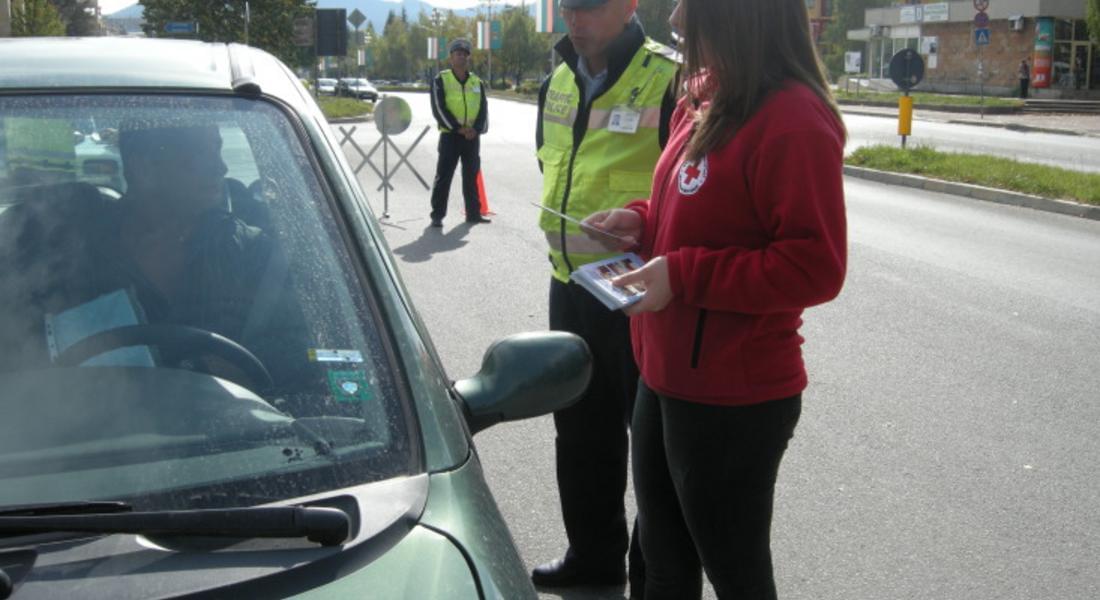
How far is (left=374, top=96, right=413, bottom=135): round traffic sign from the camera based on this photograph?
14.6 metres

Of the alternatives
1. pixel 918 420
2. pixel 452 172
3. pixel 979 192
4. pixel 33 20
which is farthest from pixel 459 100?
pixel 33 20

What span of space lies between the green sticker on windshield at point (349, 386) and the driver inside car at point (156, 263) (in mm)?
89

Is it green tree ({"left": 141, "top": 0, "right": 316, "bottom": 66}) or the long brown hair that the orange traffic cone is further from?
green tree ({"left": 141, "top": 0, "right": 316, "bottom": 66})

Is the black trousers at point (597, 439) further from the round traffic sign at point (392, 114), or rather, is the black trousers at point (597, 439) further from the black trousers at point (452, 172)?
the round traffic sign at point (392, 114)

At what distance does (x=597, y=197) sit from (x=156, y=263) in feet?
5.68

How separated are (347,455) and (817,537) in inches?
119

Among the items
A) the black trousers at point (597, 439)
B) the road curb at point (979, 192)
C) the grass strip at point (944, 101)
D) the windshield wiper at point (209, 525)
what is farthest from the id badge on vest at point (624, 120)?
the grass strip at point (944, 101)

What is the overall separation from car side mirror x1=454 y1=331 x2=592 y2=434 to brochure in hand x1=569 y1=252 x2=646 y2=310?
9.7 inches

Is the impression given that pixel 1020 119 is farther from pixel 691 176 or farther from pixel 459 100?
pixel 691 176

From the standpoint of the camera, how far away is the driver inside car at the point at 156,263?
7.48 feet

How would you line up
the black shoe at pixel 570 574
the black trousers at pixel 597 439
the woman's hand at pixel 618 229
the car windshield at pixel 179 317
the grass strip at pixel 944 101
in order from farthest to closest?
the grass strip at pixel 944 101 < the black shoe at pixel 570 574 < the black trousers at pixel 597 439 < the woman's hand at pixel 618 229 < the car windshield at pixel 179 317

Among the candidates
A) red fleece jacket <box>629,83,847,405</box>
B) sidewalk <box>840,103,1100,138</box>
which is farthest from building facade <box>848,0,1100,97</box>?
red fleece jacket <box>629,83,847,405</box>

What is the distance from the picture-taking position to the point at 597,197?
3.87 metres

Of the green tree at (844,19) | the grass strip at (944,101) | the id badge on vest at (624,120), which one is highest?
the green tree at (844,19)
